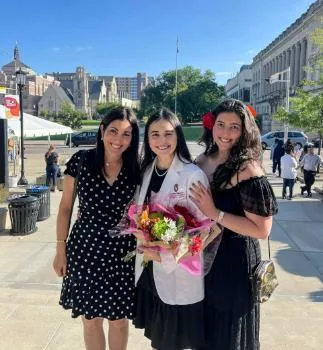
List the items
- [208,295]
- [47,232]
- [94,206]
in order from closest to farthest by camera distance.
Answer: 1. [208,295]
2. [94,206]
3. [47,232]

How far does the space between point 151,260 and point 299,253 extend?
458 centimetres

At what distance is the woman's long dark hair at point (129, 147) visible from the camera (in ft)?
8.05

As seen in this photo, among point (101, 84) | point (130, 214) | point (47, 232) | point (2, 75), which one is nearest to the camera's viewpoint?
point (130, 214)

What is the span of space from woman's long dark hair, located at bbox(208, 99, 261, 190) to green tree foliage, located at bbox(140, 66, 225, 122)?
6897cm

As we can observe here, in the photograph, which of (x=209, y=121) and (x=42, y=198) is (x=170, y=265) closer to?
(x=209, y=121)

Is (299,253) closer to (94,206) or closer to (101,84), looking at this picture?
(94,206)

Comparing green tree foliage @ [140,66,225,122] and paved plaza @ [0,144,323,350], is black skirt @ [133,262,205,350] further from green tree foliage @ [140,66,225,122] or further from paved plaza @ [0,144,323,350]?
green tree foliage @ [140,66,225,122]

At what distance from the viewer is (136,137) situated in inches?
101

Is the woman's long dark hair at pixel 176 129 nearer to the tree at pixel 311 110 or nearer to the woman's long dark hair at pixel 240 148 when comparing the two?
the woman's long dark hair at pixel 240 148

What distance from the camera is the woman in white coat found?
2104mm

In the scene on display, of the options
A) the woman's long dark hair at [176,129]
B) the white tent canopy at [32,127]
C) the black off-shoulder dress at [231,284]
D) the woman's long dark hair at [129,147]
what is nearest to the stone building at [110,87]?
the white tent canopy at [32,127]

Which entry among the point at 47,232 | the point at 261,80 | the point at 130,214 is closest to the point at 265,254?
the point at 47,232

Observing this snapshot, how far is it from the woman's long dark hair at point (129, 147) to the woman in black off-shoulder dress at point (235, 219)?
20.5 inches

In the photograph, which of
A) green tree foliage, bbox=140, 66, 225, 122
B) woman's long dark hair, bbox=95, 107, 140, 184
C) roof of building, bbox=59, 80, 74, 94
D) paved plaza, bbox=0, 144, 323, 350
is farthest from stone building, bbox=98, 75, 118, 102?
woman's long dark hair, bbox=95, 107, 140, 184
